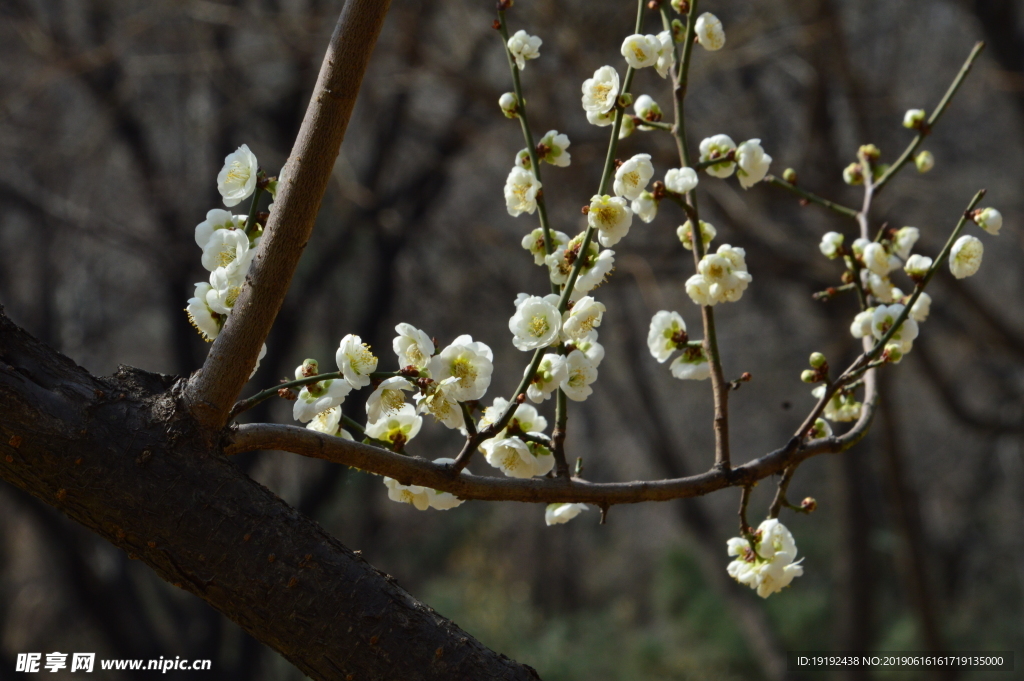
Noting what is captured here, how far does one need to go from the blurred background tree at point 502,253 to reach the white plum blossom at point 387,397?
2943mm

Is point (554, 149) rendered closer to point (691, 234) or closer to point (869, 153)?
point (691, 234)

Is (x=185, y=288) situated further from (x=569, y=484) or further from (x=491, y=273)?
(x=569, y=484)

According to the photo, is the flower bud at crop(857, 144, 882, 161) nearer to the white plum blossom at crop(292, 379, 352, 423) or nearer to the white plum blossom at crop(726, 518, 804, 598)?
the white plum blossom at crop(726, 518, 804, 598)

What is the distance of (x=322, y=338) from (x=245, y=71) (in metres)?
2.13

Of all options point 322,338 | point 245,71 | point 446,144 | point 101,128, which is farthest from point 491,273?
point 101,128

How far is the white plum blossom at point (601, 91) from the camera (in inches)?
46.9

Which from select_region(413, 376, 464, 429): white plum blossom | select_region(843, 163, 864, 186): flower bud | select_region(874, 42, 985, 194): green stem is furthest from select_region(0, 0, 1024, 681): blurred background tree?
select_region(413, 376, 464, 429): white plum blossom

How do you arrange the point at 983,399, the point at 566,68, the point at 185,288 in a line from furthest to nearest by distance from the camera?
the point at 983,399 → the point at 185,288 → the point at 566,68

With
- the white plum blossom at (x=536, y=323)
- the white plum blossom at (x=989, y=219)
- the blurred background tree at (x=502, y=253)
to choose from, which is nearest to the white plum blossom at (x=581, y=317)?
the white plum blossom at (x=536, y=323)

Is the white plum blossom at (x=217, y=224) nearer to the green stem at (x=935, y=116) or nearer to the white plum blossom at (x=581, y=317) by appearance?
the white plum blossom at (x=581, y=317)

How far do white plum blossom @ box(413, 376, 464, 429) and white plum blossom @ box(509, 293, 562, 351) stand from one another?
92 millimetres

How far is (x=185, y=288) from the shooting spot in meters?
5.28

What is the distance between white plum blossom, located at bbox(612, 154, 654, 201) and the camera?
111 centimetres

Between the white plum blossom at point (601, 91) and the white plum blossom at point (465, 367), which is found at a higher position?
the white plum blossom at point (601, 91)
